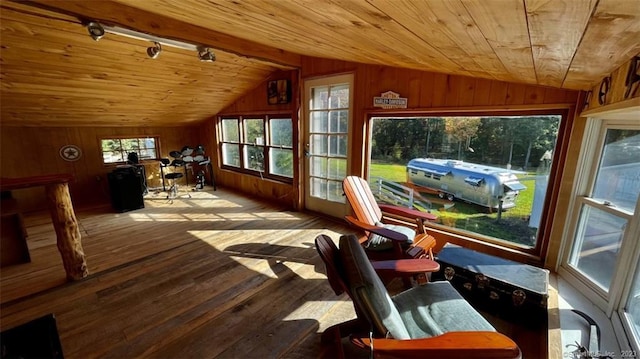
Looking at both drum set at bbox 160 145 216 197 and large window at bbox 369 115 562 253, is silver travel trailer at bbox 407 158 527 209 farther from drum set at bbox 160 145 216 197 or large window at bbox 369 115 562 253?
drum set at bbox 160 145 216 197

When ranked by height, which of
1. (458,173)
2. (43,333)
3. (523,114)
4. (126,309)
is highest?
(523,114)

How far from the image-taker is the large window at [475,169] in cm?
231

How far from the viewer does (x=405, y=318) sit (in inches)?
57.1

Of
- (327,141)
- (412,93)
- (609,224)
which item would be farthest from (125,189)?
(609,224)

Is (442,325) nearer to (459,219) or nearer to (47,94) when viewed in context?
(459,219)

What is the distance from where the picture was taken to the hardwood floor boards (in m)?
1.72

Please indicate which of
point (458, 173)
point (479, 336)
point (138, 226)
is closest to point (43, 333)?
point (479, 336)

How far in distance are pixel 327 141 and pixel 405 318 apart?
2774 mm

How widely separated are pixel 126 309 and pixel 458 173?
3.31 m

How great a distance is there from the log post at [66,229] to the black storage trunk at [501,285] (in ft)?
10.8

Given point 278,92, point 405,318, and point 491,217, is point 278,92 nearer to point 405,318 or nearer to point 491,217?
point 491,217

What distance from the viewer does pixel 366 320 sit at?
1199 mm

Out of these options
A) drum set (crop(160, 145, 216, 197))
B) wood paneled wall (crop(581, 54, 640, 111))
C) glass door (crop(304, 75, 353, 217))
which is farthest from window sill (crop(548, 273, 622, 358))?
drum set (crop(160, 145, 216, 197))

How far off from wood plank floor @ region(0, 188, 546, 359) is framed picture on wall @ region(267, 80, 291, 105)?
211cm
